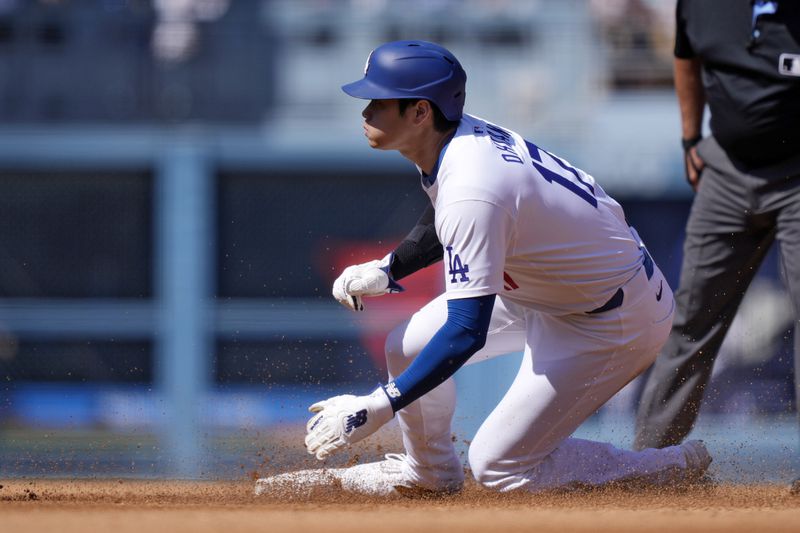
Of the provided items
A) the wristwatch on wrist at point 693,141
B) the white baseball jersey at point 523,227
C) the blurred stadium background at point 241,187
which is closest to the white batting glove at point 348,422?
the white baseball jersey at point 523,227

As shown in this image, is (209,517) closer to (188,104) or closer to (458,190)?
(458,190)

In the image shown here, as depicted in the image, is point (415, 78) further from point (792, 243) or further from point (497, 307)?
point (792, 243)

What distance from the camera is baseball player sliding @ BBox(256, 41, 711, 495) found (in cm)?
350

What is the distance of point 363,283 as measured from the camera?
4102mm

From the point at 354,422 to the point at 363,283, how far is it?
0.74m

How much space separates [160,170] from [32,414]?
2.20 meters

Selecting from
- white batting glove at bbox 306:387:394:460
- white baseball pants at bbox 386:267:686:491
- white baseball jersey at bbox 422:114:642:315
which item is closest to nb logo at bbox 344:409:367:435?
white batting glove at bbox 306:387:394:460

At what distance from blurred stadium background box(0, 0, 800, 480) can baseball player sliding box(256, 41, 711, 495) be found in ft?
13.9

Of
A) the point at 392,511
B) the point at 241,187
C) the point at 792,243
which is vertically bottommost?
the point at 241,187

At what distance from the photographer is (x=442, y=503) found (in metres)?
3.98

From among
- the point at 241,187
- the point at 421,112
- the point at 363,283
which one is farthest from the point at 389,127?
the point at 241,187

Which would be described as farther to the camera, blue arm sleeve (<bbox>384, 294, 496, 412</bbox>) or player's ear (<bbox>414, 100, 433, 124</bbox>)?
player's ear (<bbox>414, 100, 433, 124</bbox>)

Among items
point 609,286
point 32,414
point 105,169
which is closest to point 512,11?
point 105,169

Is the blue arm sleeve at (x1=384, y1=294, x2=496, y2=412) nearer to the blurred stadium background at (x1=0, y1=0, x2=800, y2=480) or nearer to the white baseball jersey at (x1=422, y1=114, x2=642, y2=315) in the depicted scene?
the white baseball jersey at (x1=422, y1=114, x2=642, y2=315)
